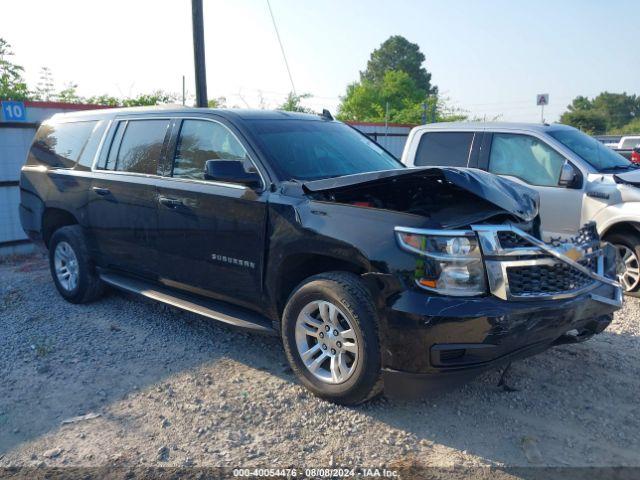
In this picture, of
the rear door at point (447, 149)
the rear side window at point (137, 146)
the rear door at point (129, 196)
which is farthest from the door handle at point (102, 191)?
the rear door at point (447, 149)

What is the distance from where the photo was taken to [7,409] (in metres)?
3.93

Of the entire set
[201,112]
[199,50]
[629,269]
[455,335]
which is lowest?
[629,269]

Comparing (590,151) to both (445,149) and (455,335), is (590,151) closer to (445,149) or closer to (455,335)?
(445,149)

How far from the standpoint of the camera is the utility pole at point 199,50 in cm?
1015

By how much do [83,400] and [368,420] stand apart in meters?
1.91

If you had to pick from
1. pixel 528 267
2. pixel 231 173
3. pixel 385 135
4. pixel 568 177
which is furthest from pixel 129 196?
pixel 385 135

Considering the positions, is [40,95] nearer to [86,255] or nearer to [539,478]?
[86,255]

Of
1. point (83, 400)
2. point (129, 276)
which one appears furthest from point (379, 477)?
point (129, 276)

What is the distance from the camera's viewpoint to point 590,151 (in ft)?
22.7

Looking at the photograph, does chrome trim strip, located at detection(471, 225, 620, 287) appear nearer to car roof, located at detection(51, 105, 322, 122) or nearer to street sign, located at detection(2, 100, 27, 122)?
car roof, located at detection(51, 105, 322, 122)

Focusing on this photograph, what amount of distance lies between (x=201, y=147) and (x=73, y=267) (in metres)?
2.19

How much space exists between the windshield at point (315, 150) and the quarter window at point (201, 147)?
211 mm

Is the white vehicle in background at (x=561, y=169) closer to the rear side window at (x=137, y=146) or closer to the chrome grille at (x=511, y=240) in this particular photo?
the chrome grille at (x=511, y=240)

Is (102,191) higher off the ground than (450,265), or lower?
higher
